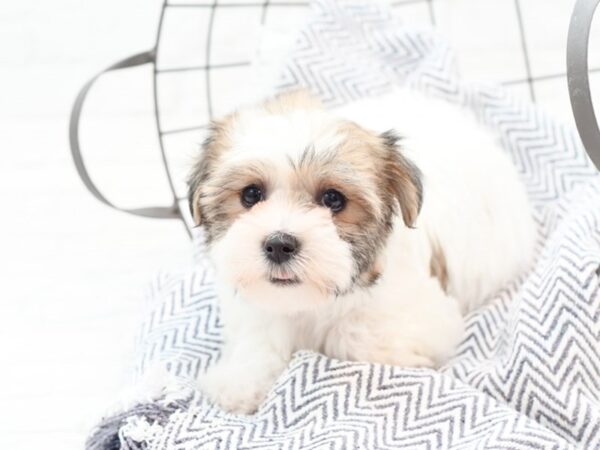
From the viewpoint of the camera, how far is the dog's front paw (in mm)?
3025

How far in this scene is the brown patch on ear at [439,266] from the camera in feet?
10.8

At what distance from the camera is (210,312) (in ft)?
11.5

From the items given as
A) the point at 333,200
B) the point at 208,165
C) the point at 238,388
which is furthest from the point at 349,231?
the point at 238,388

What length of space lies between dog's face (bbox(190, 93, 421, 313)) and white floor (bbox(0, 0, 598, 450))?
2.97ft

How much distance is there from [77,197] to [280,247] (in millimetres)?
2372

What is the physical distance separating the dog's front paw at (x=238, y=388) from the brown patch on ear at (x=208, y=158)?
503mm

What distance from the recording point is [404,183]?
9.41ft

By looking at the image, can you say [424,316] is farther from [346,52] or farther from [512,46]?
[512,46]

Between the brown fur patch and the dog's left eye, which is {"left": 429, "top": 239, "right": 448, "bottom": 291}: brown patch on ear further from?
the brown fur patch

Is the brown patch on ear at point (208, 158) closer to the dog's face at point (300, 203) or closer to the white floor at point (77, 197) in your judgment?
the dog's face at point (300, 203)

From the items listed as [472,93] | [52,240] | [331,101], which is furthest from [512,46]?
[52,240]

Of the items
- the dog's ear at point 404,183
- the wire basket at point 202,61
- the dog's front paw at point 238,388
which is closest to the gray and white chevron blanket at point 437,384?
the dog's front paw at point 238,388

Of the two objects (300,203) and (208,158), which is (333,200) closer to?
(300,203)

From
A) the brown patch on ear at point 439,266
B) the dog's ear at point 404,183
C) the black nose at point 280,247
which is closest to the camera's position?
the black nose at point 280,247
